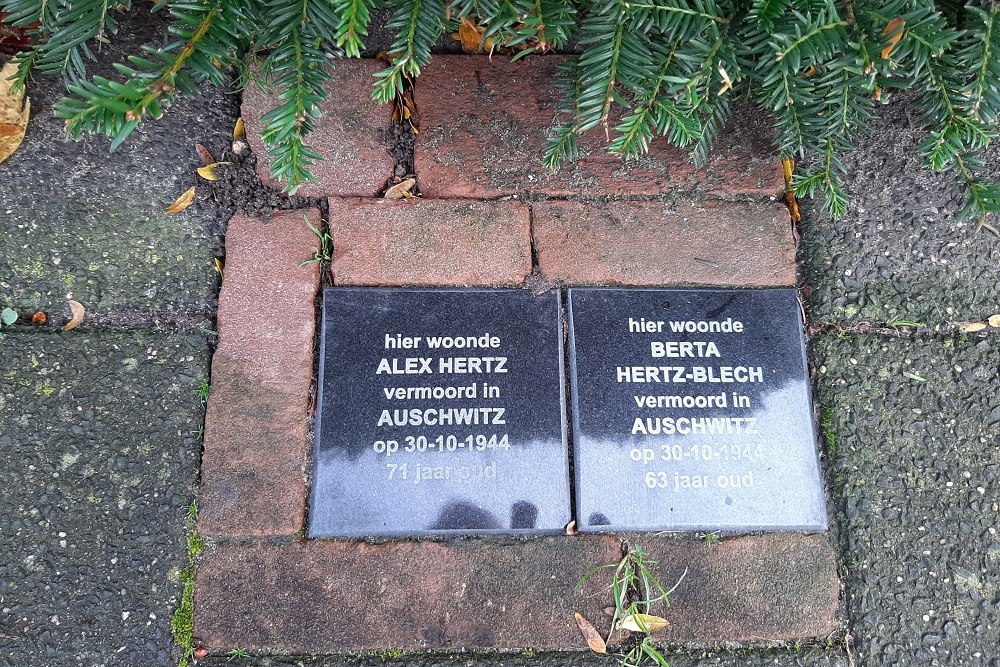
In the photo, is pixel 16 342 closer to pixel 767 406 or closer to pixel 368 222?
pixel 368 222

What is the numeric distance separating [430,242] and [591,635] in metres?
1.13

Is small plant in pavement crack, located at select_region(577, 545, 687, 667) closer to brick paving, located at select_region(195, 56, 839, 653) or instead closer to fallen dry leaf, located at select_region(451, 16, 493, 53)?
brick paving, located at select_region(195, 56, 839, 653)

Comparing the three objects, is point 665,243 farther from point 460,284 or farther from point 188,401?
point 188,401

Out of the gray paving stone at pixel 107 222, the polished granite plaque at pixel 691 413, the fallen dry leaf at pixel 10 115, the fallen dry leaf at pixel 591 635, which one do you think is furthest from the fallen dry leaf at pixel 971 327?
the fallen dry leaf at pixel 10 115

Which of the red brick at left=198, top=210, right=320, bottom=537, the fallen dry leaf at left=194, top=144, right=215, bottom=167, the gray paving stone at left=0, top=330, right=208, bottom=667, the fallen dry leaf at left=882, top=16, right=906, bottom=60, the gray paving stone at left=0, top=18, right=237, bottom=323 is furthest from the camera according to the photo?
the fallen dry leaf at left=194, top=144, right=215, bottom=167

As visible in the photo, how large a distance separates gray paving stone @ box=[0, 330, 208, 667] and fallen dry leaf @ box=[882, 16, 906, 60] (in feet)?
5.82

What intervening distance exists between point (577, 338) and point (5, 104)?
5.66ft

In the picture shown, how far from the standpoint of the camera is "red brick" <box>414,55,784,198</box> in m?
1.95

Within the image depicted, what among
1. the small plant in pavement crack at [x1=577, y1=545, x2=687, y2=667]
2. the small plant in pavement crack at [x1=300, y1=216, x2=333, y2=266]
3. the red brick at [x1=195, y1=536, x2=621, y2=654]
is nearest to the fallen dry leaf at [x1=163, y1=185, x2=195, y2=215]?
the small plant in pavement crack at [x1=300, y1=216, x2=333, y2=266]

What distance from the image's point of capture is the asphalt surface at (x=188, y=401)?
5.30 feet

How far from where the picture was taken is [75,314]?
5.79ft

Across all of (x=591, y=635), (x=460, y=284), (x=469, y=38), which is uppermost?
(x=469, y=38)

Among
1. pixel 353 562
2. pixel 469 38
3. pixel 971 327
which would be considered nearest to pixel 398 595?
pixel 353 562

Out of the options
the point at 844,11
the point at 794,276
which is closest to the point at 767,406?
the point at 794,276
